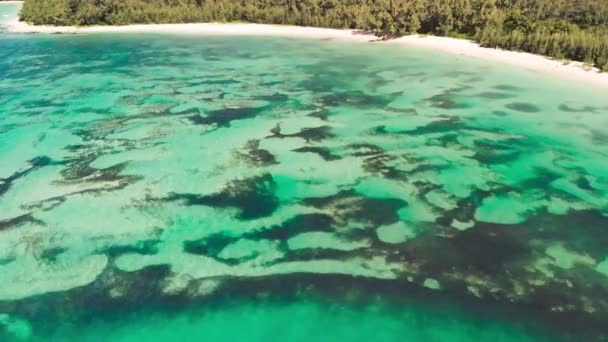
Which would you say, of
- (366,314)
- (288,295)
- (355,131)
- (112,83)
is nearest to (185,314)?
(288,295)

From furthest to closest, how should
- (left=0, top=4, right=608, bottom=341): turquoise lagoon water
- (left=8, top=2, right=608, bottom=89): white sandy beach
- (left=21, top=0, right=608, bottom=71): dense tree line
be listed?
(left=21, top=0, right=608, bottom=71): dense tree line, (left=8, top=2, right=608, bottom=89): white sandy beach, (left=0, top=4, right=608, bottom=341): turquoise lagoon water

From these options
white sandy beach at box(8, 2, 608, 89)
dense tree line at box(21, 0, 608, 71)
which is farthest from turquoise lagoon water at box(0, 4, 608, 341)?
dense tree line at box(21, 0, 608, 71)

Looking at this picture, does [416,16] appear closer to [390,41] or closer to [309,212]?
[390,41]

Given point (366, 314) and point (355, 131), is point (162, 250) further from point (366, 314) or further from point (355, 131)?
point (355, 131)

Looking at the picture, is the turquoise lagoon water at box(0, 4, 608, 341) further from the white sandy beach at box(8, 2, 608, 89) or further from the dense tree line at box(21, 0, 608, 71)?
the dense tree line at box(21, 0, 608, 71)

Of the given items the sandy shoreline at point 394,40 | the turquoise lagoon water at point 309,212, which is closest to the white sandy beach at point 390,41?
the sandy shoreline at point 394,40

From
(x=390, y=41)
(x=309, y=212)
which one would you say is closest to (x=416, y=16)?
(x=390, y=41)
